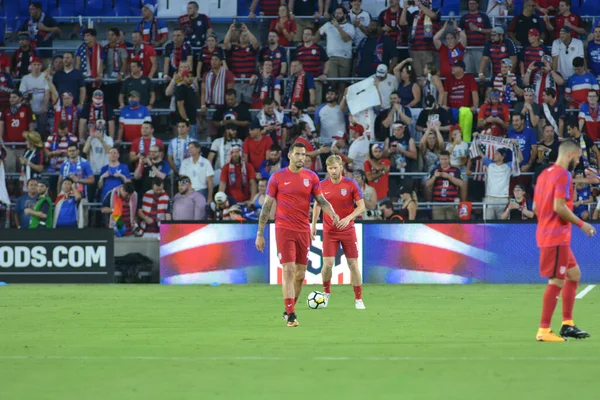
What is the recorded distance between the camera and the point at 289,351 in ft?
34.1

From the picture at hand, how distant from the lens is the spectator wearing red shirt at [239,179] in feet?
78.2

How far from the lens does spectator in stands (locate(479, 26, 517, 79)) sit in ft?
83.9

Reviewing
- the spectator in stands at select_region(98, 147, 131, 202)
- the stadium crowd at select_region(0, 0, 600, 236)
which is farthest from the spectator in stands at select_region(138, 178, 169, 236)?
the spectator in stands at select_region(98, 147, 131, 202)

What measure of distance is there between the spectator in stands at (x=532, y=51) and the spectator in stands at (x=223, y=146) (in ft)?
24.1

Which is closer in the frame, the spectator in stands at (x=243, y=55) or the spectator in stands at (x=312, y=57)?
the spectator in stands at (x=312, y=57)

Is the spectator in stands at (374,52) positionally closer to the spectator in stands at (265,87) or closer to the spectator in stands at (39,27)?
the spectator in stands at (265,87)

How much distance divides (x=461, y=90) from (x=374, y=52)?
237 centimetres

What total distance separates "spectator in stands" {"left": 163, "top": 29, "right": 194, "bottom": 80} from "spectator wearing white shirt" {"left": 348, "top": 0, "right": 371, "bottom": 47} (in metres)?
4.25

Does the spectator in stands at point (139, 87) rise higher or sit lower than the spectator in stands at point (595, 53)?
lower

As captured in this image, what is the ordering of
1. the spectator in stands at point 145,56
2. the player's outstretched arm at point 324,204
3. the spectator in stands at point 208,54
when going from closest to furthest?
the player's outstretched arm at point 324,204
the spectator in stands at point 208,54
the spectator in stands at point 145,56

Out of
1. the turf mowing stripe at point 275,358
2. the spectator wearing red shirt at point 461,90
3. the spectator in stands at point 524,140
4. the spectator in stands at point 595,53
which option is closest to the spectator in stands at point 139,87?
the spectator wearing red shirt at point 461,90

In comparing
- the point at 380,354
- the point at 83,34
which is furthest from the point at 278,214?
the point at 83,34

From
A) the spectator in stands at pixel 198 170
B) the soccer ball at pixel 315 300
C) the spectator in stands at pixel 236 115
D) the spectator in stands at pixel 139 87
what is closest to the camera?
the soccer ball at pixel 315 300

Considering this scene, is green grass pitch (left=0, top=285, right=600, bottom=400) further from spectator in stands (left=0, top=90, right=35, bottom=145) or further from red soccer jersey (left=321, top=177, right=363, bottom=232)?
spectator in stands (left=0, top=90, right=35, bottom=145)
